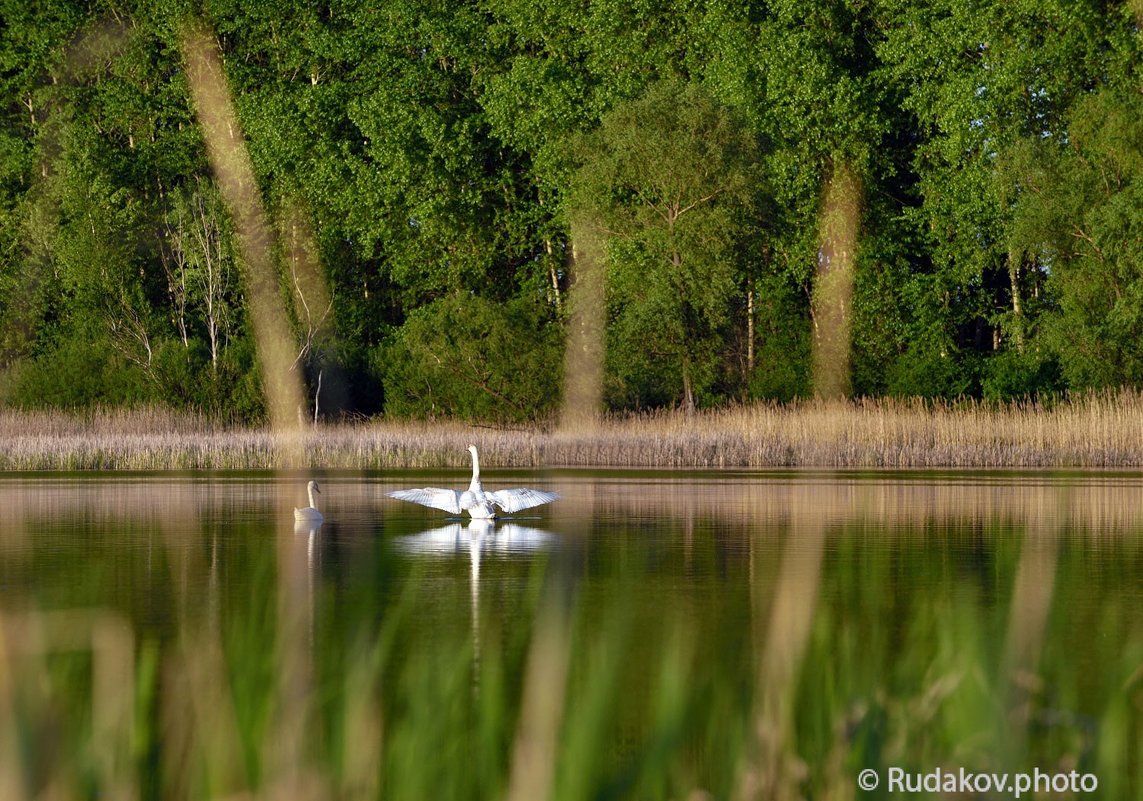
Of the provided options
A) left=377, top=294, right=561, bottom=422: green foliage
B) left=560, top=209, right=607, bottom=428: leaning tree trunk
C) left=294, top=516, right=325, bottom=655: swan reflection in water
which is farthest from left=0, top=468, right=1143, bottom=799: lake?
left=377, top=294, right=561, bottom=422: green foliage

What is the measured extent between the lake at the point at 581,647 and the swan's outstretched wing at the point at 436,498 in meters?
0.23

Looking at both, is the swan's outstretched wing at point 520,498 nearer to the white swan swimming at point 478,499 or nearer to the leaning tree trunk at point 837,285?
the white swan swimming at point 478,499

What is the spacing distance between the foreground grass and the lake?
349 inches

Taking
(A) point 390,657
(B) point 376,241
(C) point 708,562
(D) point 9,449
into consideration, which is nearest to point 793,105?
(B) point 376,241

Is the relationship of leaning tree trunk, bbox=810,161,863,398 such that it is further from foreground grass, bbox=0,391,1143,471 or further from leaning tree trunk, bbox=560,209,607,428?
foreground grass, bbox=0,391,1143,471

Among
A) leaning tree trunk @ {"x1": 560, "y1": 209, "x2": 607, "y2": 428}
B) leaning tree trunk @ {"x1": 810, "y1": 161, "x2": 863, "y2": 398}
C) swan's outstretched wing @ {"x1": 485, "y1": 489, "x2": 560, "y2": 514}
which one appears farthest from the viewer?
leaning tree trunk @ {"x1": 810, "y1": 161, "x2": 863, "y2": 398}

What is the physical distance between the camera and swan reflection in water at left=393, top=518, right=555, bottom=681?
1602 cm

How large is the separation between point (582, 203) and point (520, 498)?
29776 millimetres

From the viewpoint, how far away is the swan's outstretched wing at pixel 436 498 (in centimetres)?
1933

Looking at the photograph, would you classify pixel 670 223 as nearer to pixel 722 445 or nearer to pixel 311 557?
pixel 722 445

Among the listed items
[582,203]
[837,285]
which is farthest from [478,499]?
[837,285]

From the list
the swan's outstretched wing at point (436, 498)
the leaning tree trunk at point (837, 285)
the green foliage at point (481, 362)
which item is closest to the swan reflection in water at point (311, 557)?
the swan's outstretched wing at point (436, 498)

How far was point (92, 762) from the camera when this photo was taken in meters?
5.70

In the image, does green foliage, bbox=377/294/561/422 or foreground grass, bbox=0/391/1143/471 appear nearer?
foreground grass, bbox=0/391/1143/471
